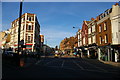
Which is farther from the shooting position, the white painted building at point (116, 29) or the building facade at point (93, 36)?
the building facade at point (93, 36)

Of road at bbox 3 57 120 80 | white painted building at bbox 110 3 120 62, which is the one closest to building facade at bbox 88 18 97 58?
white painted building at bbox 110 3 120 62

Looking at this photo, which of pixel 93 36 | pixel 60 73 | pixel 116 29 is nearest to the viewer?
pixel 60 73

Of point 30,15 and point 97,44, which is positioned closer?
point 97,44

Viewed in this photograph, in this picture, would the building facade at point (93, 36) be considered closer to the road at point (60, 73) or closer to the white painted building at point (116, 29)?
the white painted building at point (116, 29)

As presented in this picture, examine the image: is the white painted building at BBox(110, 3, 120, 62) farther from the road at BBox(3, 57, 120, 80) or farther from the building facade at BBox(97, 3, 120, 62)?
the road at BBox(3, 57, 120, 80)

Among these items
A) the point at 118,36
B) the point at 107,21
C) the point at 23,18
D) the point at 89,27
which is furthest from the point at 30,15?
the point at 118,36

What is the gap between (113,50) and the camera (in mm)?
29188

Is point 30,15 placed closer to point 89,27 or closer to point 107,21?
point 89,27

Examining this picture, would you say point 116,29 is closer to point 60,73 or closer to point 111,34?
point 111,34

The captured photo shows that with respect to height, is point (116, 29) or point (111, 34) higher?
point (116, 29)

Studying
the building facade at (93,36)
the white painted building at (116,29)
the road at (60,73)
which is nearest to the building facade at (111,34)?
the white painted building at (116,29)

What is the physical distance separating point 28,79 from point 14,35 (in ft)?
193

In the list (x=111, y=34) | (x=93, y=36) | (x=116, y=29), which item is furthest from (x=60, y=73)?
(x=93, y=36)

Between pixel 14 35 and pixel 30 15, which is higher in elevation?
pixel 30 15
